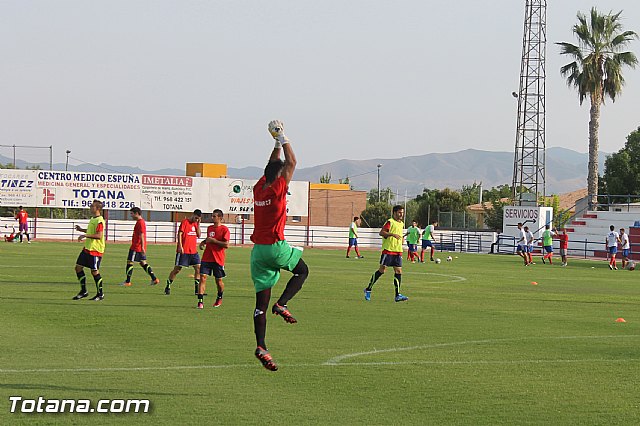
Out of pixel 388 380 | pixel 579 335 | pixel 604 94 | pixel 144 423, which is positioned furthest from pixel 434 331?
pixel 604 94

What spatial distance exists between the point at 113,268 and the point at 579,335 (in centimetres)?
1881

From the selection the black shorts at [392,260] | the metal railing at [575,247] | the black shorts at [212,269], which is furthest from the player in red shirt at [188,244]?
the metal railing at [575,247]

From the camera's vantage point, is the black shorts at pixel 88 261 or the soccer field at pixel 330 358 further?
the black shorts at pixel 88 261

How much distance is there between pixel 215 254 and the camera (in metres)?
18.9

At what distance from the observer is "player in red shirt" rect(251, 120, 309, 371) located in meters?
9.83

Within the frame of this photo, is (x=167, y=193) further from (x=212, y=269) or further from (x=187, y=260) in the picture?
(x=212, y=269)

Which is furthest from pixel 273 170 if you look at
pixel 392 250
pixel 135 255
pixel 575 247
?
pixel 575 247

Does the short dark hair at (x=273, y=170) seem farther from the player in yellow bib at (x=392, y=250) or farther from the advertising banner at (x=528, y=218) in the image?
the advertising banner at (x=528, y=218)

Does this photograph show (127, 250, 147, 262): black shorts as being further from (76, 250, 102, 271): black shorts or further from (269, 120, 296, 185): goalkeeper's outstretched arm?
(269, 120, 296, 185): goalkeeper's outstretched arm

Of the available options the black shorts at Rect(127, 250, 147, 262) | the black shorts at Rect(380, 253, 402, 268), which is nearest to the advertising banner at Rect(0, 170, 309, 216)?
the black shorts at Rect(127, 250, 147, 262)

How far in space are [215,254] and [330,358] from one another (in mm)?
7450

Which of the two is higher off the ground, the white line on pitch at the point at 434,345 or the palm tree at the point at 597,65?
the palm tree at the point at 597,65

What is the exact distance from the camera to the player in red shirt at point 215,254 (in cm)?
1853

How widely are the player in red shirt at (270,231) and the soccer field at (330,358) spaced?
668mm
